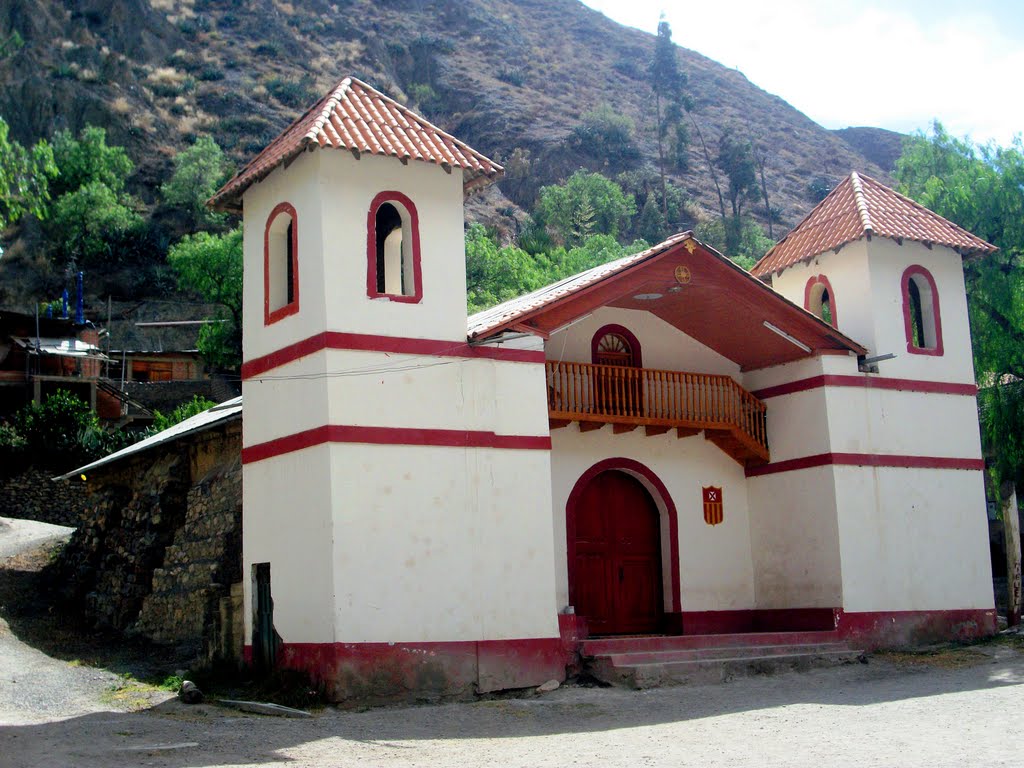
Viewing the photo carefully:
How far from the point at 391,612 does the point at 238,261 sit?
38899 millimetres

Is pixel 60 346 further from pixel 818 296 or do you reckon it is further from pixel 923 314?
pixel 923 314

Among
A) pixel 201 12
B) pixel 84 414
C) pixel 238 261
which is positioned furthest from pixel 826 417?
pixel 201 12

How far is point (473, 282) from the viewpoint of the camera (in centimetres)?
5100

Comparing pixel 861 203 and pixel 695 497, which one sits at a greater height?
pixel 861 203

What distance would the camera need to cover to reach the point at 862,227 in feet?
72.9

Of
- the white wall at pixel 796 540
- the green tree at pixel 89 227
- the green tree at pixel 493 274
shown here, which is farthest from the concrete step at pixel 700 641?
the green tree at pixel 89 227

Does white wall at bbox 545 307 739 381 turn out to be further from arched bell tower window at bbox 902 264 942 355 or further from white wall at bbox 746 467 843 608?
arched bell tower window at bbox 902 264 942 355

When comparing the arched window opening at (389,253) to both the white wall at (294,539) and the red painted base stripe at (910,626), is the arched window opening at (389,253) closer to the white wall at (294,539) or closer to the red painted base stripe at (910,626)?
the white wall at (294,539)

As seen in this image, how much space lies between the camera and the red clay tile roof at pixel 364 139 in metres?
17.9

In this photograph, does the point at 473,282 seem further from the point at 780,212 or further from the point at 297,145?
the point at 780,212

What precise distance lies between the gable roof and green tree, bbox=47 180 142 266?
51.0m

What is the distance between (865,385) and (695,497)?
3.56m

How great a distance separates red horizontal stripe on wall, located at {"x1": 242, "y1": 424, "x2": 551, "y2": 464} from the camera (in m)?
17.0

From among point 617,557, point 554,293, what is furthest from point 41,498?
point 554,293
